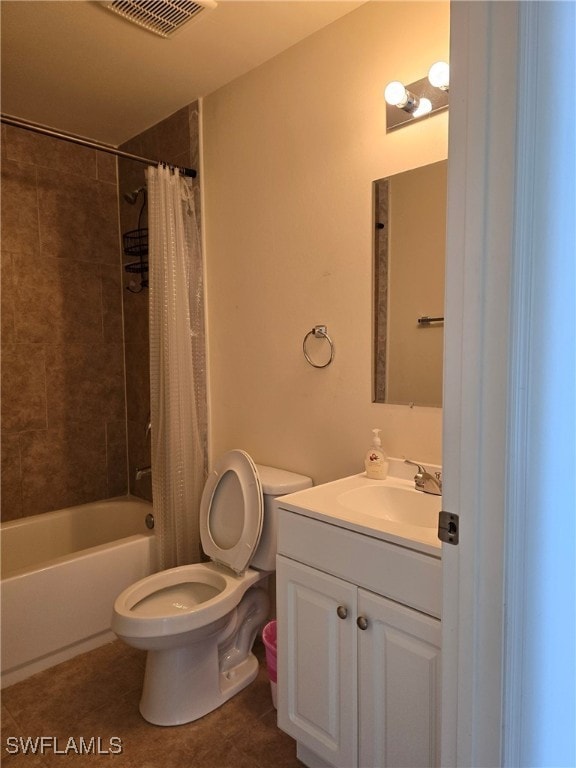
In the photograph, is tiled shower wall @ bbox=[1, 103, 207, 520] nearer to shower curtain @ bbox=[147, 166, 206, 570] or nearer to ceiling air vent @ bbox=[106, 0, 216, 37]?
shower curtain @ bbox=[147, 166, 206, 570]

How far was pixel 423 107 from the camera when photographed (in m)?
1.50

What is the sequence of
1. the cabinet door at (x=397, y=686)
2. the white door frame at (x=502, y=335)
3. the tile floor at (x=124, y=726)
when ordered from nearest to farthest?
the white door frame at (x=502, y=335), the cabinet door at (x=397, y=686), the tile floor at (x=124, y=726)

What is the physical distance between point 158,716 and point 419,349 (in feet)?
5.11

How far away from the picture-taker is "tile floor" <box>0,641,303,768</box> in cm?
152

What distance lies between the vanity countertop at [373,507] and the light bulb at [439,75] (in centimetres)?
124

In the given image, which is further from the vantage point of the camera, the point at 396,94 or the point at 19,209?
the point at 19,209

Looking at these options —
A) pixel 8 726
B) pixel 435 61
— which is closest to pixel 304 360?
pixel 435 61

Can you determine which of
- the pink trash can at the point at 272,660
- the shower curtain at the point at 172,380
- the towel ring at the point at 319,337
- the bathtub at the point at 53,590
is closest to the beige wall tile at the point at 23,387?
the bathtub at the point at 53,590

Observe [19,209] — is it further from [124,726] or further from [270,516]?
[124,726]

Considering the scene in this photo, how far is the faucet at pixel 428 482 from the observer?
4.80ft

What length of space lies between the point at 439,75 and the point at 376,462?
1.21m

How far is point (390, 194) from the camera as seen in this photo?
1.64m

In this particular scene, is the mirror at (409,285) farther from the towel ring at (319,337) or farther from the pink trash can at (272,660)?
the pink trash can at (272,660)

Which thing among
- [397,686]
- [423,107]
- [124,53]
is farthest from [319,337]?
[124,53]
